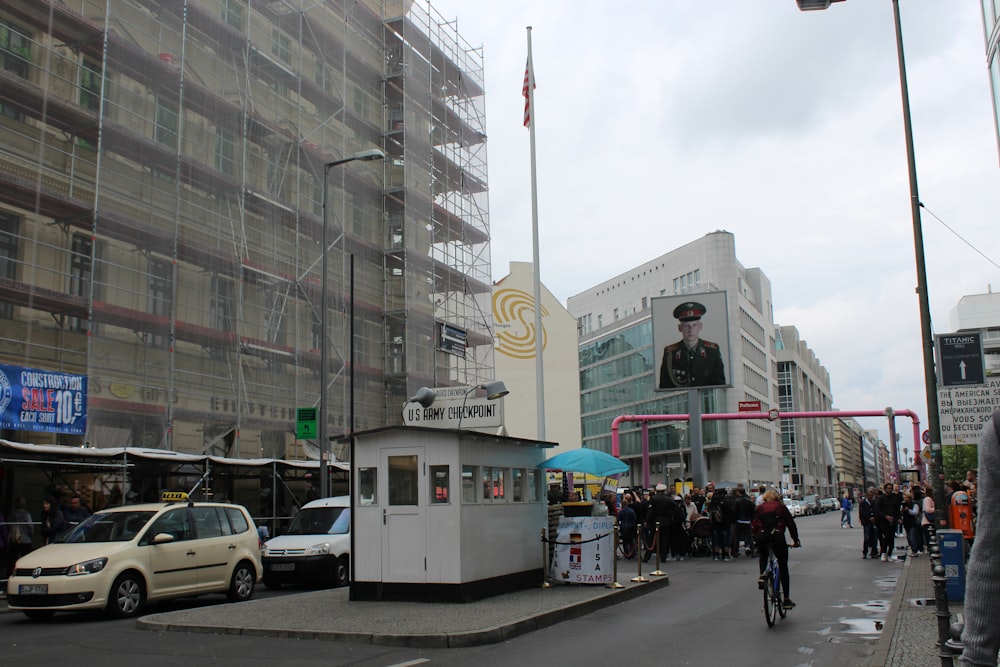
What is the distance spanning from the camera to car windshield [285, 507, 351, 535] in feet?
62.2

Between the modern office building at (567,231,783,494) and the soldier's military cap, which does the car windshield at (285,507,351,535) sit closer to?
the soldier's military cap

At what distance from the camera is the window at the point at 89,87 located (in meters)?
24.3

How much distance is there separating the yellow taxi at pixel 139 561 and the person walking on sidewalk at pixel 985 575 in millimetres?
13379

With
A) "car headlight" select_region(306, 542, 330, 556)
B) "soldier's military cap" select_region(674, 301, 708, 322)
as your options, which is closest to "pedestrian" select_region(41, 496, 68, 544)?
"car headlight" select_region(306, 542, 330, 556)

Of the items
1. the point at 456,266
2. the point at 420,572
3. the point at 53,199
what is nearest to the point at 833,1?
the point at 420,572

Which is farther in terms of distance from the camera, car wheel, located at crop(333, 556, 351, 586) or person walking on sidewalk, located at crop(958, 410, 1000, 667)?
car wheel, located at crop(333, 556, 351, 586)

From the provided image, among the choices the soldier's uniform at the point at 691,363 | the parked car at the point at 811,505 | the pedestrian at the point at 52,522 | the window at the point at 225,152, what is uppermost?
the window at the point at 225,152

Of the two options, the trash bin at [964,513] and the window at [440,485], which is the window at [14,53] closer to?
the window at [440,485]

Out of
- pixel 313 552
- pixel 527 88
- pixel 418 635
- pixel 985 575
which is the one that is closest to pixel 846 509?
pixel 527 88

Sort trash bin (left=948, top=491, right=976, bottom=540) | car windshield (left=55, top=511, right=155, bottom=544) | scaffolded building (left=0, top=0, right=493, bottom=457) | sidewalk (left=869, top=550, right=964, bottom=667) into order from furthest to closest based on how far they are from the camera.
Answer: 1. scaffolded building (left=0, top=0, right=493, bottom=457)
2. trash bin (left=948, top=491, right=976, bottom=540)
3. car windshield (left=55, top=511, right=155, bottom=544)
4. sidewalk (left=869, top=550, right=964, bottom=667)

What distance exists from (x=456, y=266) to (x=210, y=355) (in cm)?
1811

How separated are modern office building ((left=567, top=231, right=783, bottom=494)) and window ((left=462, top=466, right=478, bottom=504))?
7351cm

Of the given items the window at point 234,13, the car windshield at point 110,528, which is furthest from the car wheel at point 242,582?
the window at point 234,13

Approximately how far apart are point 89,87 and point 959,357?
22188 mm
